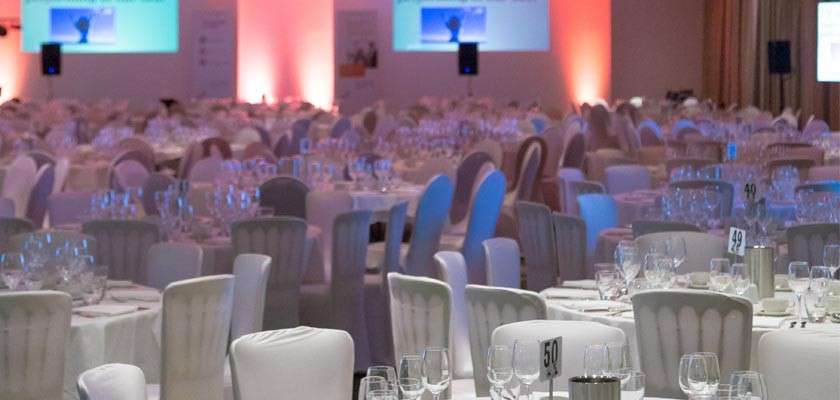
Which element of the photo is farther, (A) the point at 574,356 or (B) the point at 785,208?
(B) the point at 785,208

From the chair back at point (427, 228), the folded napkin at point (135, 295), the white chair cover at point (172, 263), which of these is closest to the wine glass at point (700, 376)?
the folded napkin at point (135, 295)

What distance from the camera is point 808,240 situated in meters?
7.38

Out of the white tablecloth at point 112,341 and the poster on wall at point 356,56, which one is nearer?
the white tablecloth at point 112,341

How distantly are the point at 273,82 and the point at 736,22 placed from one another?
24.7 ft

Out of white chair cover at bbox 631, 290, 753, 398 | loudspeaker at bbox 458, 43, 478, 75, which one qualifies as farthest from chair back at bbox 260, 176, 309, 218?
loudspeaker at bbox 458, 43, 478, 75

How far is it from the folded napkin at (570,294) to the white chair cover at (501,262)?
623 mm

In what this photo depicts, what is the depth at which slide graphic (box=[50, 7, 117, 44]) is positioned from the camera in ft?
86.2

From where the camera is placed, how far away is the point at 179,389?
18.4ft

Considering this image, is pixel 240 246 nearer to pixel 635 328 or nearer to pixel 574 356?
pixel 635 328

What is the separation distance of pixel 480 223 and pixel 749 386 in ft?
21.1

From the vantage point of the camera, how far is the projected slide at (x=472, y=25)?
2591 centimetres

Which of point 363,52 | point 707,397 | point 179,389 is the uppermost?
point 363,52

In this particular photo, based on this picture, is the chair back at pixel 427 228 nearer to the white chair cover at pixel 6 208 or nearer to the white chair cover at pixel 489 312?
the white chair cover at pixel 6 208

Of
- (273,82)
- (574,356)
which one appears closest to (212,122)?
(273,82)
